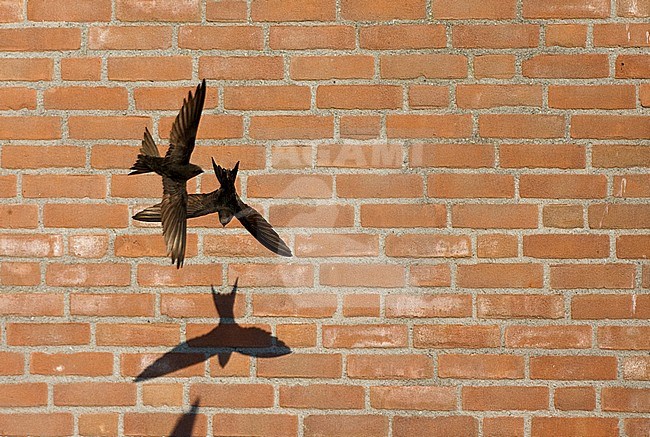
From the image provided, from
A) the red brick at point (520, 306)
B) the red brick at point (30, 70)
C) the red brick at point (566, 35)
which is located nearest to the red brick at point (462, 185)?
the red brick at point (520, 306)

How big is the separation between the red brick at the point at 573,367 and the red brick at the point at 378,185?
0.49 m

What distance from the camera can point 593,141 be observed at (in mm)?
1794

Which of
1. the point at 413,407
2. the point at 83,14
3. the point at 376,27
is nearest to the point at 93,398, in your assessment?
the point at 413,407

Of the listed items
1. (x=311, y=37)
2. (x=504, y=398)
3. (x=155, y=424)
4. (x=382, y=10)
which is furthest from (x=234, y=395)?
(x=382, y=10)

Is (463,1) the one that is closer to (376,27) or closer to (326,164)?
(376,27)

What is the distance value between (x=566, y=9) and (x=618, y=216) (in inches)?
19.7

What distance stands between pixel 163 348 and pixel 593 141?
3.68 ft

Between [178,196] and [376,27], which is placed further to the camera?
[376,27]

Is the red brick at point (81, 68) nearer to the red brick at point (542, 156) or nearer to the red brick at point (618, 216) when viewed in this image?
the red brick at point (542, 156)

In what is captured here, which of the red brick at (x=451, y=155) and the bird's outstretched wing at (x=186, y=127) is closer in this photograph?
the bird's outstretched wing at (x=186, y=127)

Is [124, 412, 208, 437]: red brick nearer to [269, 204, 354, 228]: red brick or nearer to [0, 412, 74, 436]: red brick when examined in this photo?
[0, 412, 74, 436]: red brick

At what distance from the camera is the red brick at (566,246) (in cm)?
179

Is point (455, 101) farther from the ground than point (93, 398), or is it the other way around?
point (455, 101)

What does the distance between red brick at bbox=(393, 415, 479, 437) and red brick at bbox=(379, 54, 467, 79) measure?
31.6 inches
